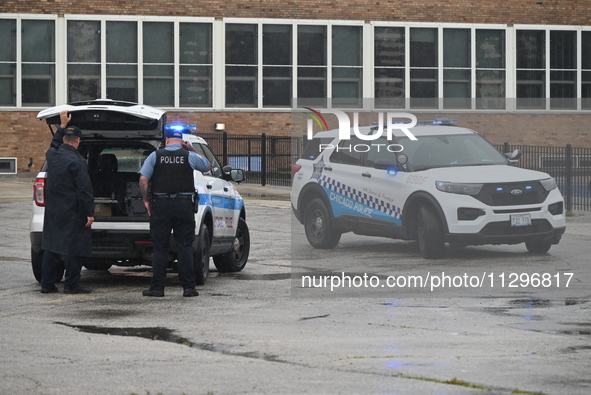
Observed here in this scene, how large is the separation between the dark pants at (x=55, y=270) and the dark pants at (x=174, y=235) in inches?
33.0

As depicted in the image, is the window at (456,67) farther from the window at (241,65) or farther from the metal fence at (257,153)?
the metal fence at (257,153)

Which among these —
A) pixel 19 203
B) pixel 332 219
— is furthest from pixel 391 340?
pixel 19 203

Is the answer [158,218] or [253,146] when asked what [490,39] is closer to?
[253,146]

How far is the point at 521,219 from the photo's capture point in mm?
15469

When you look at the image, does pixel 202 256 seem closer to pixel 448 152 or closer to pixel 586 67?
pixel 448 152

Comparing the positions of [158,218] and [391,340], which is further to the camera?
[158,218]

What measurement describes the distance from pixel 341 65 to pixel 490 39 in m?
5.27

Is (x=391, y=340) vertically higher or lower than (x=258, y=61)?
lower

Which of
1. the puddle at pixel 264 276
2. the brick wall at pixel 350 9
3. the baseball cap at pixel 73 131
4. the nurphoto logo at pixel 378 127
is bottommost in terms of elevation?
the puddle at pixel 264 276

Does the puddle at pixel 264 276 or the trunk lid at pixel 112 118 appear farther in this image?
the puddle at pixel 264 276

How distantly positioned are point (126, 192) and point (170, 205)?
59.6 inches

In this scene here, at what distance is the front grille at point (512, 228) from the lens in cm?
1530

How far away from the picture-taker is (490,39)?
4109 cm

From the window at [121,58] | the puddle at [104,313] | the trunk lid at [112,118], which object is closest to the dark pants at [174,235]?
the trunk lid at [112,118]
